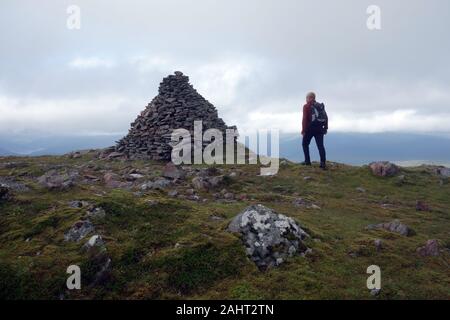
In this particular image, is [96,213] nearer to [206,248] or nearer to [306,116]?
[206,248]

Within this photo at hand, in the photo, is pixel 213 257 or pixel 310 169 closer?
pixel 213 257

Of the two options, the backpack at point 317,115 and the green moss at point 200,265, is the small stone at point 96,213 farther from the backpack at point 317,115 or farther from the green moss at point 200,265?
the backpack at point 317,115

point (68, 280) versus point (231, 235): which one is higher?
point (231, 235)

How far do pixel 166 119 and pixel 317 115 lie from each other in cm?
1510

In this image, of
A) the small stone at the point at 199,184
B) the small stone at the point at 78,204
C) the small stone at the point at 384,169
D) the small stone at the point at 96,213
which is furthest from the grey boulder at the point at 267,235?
the small stone at the point at 384,169

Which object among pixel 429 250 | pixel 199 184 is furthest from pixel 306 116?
pixel 429 250

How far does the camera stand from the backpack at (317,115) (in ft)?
89.6

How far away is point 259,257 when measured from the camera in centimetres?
1238

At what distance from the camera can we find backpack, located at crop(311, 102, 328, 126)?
2730cm

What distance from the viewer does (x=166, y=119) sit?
36.8m
